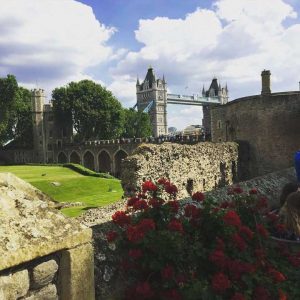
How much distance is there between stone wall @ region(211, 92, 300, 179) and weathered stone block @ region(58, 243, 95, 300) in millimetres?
23353

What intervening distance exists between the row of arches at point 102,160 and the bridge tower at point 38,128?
24.0 ft

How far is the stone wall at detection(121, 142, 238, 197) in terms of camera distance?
14672 mm

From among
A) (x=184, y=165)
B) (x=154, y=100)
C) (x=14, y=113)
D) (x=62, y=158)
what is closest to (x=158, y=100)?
(x=154, y=100)

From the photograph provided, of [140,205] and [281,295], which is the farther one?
[140,205]

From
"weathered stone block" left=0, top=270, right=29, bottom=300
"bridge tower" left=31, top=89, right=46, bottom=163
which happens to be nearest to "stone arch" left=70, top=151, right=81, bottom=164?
"bridge tower" left=31, top=89, right=46, bottom=163

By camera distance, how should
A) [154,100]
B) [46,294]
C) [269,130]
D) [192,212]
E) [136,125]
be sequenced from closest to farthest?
[46,294], [192,212], [269,130], [136,125], [154,100]

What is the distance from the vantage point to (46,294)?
110 inches

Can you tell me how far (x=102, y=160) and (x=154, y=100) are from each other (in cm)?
7801

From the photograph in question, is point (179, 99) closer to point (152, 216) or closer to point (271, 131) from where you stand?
point (271, 131)

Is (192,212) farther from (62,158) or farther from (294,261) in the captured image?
(62,158)

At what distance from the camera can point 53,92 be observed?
75.9 metres

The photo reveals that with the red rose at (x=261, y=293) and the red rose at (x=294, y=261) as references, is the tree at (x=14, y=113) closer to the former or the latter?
the red rose at (x=294, y=261)

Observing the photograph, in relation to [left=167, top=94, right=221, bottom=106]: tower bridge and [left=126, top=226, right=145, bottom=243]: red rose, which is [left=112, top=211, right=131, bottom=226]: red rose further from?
[left=167, top=94, right=221, bottom=106]: tower bridge

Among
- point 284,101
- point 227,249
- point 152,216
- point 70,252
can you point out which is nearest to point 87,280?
point 70,252
